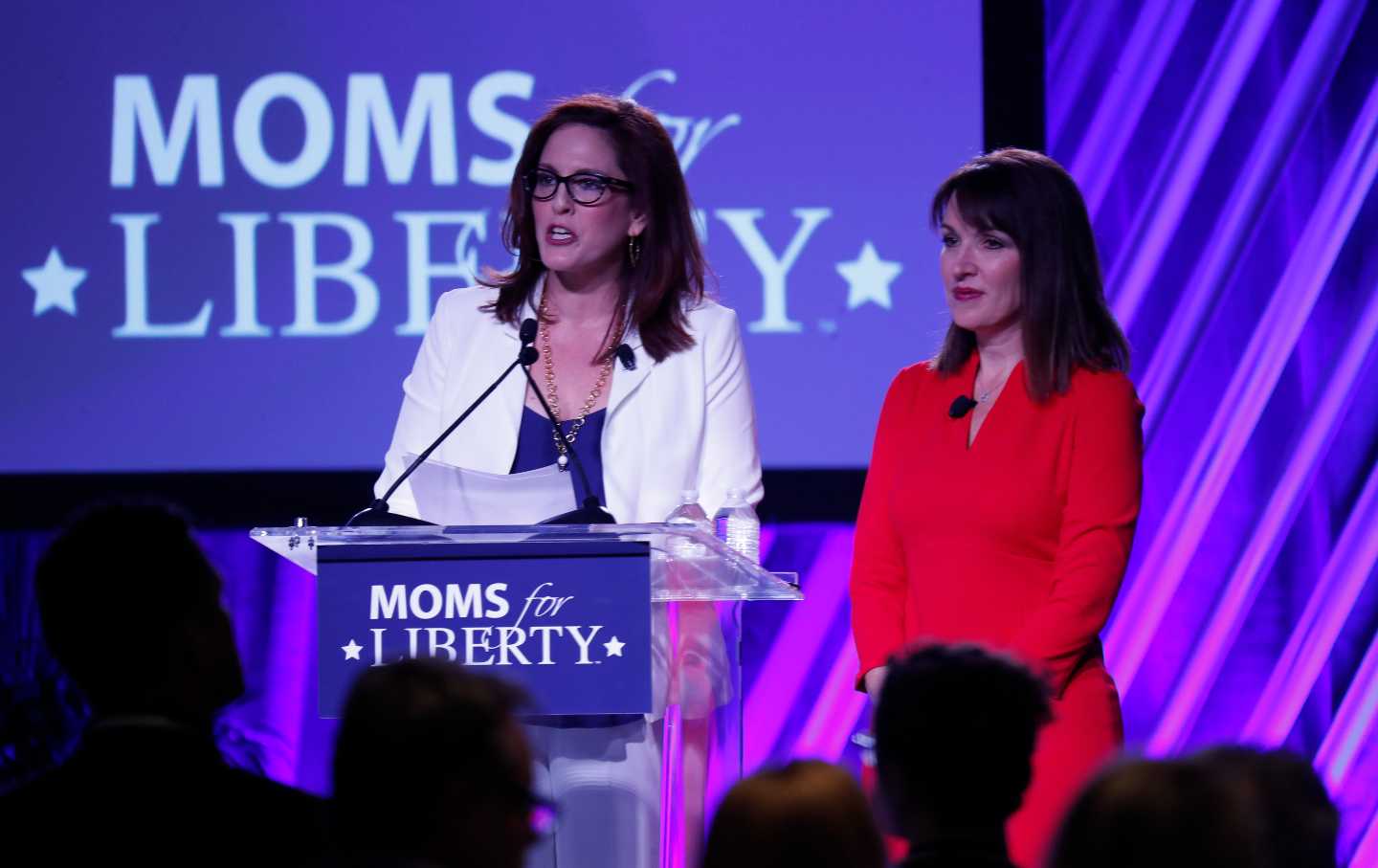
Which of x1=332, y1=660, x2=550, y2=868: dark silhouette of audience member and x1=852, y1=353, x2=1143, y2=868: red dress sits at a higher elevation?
x1=332, y1=660, x2=550, y2=868: dark silhouette of audience member

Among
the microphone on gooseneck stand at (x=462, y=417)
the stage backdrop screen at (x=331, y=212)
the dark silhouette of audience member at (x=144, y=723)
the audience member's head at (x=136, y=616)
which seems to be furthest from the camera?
the stage backdrop screen at (x=331, y=212)

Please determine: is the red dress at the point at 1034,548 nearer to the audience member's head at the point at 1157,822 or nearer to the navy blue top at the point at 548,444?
the navy blue top at the point at 548,444

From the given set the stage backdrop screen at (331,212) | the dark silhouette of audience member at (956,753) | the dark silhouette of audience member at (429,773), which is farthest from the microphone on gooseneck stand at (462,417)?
the stage backdrop screen at (331,212)

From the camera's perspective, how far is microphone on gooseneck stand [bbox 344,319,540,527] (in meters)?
2.91

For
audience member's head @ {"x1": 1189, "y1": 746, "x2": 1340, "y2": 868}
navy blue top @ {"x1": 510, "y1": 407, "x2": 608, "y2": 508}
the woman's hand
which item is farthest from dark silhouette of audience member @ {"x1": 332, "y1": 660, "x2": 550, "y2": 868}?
navy blue top @ {"x1": 510, "y1": 407, "x2": 608, "y2": 508}

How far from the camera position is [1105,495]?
123 inches

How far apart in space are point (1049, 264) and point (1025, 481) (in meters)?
0.37

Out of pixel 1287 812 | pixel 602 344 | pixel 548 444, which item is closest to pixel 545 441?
pixel 548 444

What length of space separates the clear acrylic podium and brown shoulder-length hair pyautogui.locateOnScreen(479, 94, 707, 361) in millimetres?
725

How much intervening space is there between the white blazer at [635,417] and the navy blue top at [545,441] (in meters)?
0.01

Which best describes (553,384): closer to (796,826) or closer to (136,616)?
(136,616)

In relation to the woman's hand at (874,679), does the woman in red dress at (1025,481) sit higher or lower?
higher

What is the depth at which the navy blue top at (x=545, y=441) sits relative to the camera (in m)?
3.35

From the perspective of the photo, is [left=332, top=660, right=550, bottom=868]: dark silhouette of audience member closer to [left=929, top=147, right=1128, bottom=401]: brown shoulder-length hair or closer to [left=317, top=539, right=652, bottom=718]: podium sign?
[left=317, top=539, right=652, bottom=718]: podium sign
